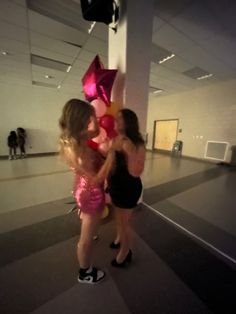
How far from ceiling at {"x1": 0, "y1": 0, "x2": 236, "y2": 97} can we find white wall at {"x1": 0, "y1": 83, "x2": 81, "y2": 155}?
6.18ft

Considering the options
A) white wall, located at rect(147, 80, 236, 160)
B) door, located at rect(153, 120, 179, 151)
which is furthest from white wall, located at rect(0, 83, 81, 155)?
white wall, located at rect(147, 80, 236, 160)

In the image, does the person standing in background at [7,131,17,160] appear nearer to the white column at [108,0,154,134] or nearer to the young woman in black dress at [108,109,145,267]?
the white column at [108,0,154,134]

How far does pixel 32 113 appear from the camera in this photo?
24.5 feet

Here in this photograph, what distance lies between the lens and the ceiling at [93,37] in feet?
7.95

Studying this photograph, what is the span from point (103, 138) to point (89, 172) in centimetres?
78

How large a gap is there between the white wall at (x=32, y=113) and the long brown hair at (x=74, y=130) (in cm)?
701

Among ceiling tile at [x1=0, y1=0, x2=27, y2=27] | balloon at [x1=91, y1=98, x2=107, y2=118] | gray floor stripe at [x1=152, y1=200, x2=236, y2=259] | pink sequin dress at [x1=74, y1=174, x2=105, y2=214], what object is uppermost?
ceiling tile at [x1=0, y1=0, x2=27, y2=27]

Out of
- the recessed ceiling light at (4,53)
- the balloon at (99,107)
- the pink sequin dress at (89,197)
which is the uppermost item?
the recessed ceiling light at (4,53)

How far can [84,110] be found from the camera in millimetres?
→ 1114

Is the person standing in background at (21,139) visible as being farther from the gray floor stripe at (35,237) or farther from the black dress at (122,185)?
the black dress at (122,185)

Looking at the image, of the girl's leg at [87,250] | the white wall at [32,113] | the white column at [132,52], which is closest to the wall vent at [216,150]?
the white column at [132,52]

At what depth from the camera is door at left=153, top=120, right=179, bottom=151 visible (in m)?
8.27

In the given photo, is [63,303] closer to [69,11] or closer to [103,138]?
[103,138]

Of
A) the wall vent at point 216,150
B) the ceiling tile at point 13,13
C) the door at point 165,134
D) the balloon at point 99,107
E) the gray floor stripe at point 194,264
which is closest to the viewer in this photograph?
the gray floor stripe at point 194,264
